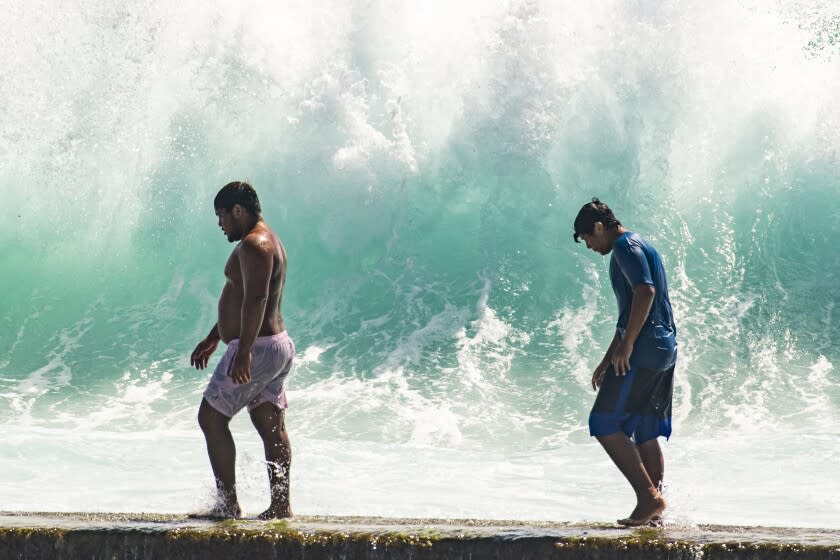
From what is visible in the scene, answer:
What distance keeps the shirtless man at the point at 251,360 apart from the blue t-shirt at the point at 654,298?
1.30 metres

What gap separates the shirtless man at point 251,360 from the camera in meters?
4.00

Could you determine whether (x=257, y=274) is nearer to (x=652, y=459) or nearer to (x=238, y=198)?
(x=238, y=198)

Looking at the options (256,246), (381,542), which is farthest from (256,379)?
(381,542)

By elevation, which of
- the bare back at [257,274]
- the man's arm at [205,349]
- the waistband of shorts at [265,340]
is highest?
the bare back at [257,274]

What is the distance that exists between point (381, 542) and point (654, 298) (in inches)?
58.2

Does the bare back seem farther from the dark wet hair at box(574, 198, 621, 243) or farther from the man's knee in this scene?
the dark wet hair at box(574, 198, 621, 243)

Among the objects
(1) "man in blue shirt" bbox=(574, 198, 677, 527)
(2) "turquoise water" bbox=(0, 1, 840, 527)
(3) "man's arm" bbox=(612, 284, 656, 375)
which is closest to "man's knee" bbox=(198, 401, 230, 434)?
(1) "man in blue shirt" bbox=(574, 198, 677, 527)

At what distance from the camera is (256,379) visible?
13.4 ft

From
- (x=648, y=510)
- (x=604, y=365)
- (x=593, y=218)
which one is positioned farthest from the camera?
(x=604, y=365)

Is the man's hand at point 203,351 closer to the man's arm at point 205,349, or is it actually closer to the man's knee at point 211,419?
the man's arm at point 205,349

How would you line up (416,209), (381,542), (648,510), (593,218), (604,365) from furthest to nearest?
1. (416,209)
2. (604,365)
3. (593,218)
4. (648,510)
5. (381,542)

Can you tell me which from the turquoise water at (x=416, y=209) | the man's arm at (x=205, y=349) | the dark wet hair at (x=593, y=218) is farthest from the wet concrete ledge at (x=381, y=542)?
the turquoise water at (x=416, y=209)

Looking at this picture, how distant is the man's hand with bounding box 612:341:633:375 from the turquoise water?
5.27 meters

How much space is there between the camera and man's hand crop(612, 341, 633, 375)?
3.94 metres
